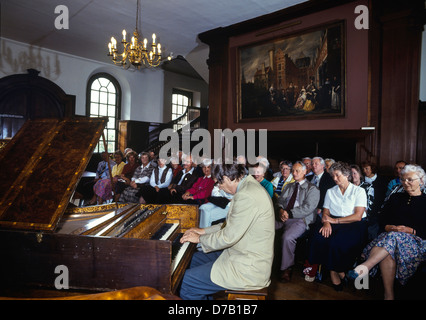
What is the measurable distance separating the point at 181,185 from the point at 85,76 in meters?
6.85

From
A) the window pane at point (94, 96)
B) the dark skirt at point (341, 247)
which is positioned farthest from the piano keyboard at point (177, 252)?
the window pane at point (94, 96)

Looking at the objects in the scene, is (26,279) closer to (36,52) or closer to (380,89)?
(380,89)

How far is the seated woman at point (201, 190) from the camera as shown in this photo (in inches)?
195

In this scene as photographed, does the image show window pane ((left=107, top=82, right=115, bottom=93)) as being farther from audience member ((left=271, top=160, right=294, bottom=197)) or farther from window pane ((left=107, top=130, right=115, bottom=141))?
audience member ((left=271, top=160, right=294, bottom=197))

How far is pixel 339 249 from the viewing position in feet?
10.4

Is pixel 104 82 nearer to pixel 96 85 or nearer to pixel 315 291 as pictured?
pixel 96 85

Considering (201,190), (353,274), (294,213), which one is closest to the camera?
(353,274)

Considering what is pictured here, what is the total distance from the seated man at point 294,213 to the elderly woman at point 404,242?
0.69m

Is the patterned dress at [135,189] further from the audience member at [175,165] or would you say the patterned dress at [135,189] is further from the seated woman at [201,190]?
the seated woman at [201,190]

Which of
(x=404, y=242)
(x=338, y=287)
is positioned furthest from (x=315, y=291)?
(x=404, y=242)

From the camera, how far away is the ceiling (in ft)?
19.2

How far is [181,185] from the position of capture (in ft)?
17.9
